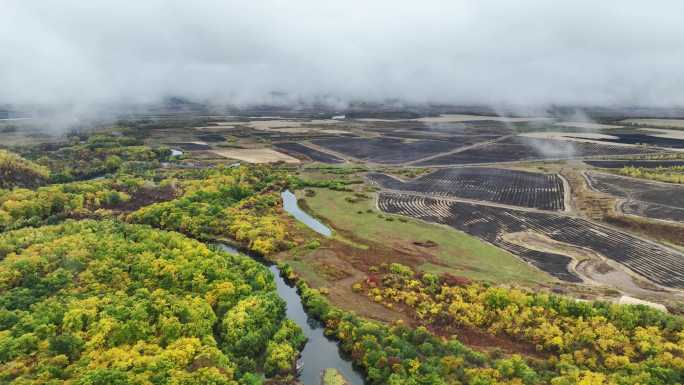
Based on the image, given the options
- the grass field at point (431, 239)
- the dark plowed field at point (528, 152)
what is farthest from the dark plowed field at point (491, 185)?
the grass field at point (431, 239)

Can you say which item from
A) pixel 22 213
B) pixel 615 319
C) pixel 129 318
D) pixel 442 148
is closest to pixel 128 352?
pixel 129 318

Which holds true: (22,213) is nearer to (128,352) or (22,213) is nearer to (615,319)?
(128,352)

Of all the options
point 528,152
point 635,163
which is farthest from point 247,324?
point 528,152

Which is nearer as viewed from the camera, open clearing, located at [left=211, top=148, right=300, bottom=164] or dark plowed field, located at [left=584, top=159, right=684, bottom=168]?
dark plowed field, located at [left=584, top=159, right=684, bottom=168]

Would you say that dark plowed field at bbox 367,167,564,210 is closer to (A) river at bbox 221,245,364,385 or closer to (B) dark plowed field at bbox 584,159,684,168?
(B) dark plowed field at bbox 584,159,684,168

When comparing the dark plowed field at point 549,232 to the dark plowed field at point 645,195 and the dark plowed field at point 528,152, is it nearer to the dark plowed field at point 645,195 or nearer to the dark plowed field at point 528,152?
the dark plowed field at point 645,195

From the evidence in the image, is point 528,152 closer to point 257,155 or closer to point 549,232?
point 549,232

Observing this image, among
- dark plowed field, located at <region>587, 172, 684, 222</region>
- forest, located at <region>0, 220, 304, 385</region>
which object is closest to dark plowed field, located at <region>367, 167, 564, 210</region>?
dark plowed field, located at <region>587, 172, 684, 222</region>
